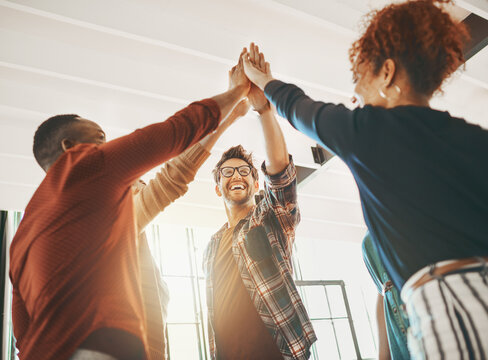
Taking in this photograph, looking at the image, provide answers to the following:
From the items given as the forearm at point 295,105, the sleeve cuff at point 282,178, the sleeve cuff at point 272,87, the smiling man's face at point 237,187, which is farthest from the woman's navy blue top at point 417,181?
the smiling man's face at point 237,187

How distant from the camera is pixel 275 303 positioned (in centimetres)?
207

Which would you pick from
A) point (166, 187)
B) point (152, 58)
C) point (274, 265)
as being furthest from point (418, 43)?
point (152, 58)

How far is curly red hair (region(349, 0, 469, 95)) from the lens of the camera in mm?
1169

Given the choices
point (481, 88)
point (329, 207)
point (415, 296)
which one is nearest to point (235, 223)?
point (415, 296)

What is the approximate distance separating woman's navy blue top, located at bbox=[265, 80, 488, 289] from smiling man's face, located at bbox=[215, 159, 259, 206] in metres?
1.65

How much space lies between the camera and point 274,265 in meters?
2.22

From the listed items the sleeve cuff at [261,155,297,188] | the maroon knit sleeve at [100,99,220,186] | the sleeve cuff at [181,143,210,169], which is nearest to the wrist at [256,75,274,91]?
the maroon knit sleeve at [100,99,220,186]

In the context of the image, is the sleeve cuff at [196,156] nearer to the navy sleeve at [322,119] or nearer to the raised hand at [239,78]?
the raised hand at [239,78]

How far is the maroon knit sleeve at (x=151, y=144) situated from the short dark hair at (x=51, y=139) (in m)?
0.32

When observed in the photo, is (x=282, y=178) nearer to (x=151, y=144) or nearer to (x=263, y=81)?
(x=263, y=81)

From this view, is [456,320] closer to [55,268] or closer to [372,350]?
[55,268]

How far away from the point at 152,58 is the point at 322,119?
2775 millimetres

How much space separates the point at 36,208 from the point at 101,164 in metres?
0.24

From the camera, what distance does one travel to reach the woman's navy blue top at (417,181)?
2.99 feet
